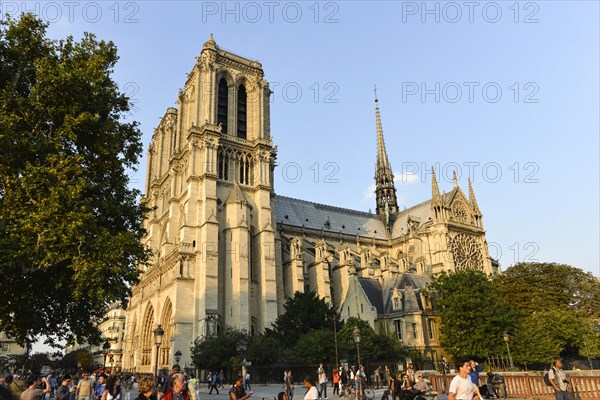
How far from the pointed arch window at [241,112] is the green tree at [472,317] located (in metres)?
27.3

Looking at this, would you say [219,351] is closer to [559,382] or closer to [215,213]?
[215,213]

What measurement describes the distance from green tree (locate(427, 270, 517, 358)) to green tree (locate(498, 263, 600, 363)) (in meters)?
2.27

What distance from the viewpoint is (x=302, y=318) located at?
3734 centimetres

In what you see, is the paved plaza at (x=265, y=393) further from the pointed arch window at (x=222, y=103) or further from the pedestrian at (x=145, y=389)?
the pointed arch window at (x=222, y=103)

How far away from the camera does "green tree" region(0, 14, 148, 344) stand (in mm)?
15602

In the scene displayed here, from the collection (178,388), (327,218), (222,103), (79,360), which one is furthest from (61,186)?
(79,360)

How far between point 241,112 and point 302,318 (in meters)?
26.6

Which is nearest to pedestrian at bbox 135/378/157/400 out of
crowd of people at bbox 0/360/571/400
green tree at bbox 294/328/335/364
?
crowd of people at bbox 0/360/571/400

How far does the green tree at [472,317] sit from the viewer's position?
3700 cm

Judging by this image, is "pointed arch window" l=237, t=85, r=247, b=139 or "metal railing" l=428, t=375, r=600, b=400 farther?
"pointed arch window" l=237, t=85, r=247, b=139

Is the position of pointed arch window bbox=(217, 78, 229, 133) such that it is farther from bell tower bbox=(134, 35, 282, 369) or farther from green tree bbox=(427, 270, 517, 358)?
green tree bbox=(427, 270, 517, 358)

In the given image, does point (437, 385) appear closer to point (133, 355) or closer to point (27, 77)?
point (27, 77)

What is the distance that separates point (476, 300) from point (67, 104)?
33.1 metres

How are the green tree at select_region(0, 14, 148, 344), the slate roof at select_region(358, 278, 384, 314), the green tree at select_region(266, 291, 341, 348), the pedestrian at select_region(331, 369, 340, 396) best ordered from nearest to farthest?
the green tree at select_region(0, 14, 148, 344) → the pedestrian at select_region(331, 369, 340, 396) → the green tree at select_region(266, 291, 341, 348) → the slate roof at select_region(358, 278, 384, 314)
